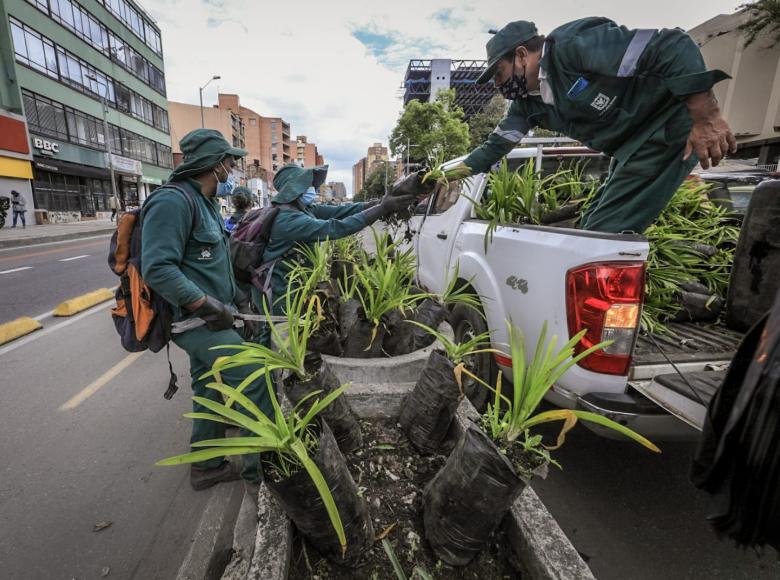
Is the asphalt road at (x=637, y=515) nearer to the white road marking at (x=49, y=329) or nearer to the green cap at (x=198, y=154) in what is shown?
the green cap at (x=198, y=154)

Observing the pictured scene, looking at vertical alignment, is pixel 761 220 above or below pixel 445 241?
above

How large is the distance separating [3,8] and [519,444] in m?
31.5

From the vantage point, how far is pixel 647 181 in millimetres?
2354

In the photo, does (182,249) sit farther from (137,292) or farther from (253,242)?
(253,242)

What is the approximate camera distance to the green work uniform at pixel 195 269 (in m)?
2.17

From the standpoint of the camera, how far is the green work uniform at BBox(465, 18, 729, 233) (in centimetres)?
218

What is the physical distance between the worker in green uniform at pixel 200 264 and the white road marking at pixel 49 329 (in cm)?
381

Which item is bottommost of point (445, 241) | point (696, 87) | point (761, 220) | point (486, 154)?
point (445, 241)

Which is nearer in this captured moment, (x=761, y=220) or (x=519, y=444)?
(x=519, y=444)

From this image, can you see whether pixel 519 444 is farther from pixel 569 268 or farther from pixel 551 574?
pixel 569 268

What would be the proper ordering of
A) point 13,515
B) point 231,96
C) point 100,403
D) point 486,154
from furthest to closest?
point 231,96, point 100,403, point 486,154, point 13,515

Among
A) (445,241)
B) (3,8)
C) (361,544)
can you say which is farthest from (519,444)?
(3,8)

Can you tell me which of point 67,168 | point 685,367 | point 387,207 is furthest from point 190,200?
point 67,168

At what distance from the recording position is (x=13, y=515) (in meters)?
2.25
